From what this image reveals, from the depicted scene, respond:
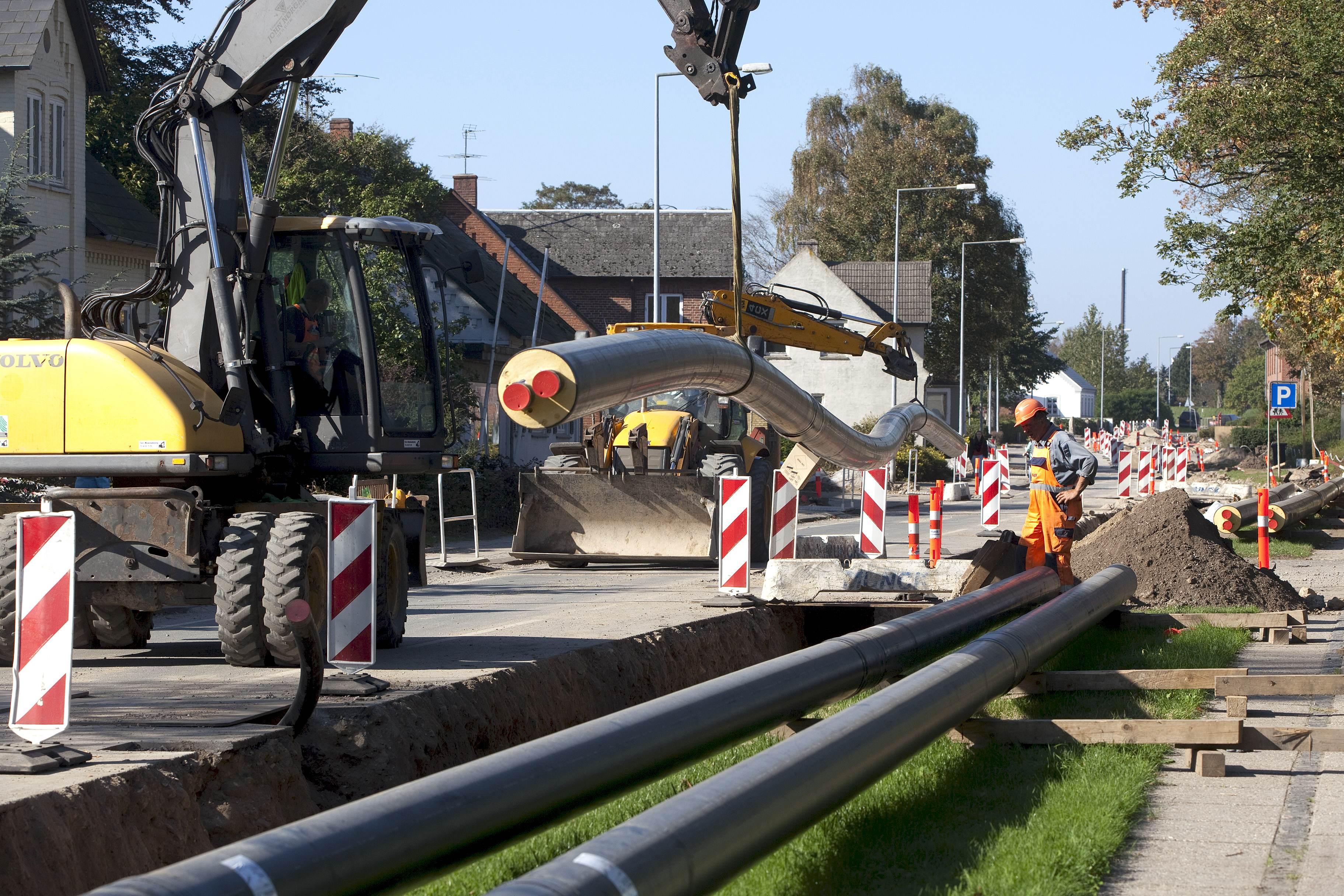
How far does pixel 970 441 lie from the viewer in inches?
1980

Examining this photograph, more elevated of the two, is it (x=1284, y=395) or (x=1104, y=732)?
(x=1284, y=395)

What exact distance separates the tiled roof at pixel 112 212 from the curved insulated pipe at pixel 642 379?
1781 cm

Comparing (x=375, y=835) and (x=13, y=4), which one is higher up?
(x=13, y=4)

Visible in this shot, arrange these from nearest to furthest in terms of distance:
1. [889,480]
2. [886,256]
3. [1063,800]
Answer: [1063,800]
[889,480]
[886,256]

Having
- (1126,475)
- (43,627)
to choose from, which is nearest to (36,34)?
(43,627)

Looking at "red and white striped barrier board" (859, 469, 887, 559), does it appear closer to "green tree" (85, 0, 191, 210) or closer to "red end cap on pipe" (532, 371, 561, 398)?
"red end cap on pipe" (532, 371, 561, 398)

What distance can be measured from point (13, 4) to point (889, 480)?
2388 cm

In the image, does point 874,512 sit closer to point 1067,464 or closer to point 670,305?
point 1067,464

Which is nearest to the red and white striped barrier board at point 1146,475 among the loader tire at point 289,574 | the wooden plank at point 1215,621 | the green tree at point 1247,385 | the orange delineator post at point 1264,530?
the orange delineator post at point 1264,530

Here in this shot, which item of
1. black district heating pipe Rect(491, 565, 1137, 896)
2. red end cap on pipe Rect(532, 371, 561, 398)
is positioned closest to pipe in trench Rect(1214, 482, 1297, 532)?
black district heating pipe Rect(491, 565, 1137, 896)

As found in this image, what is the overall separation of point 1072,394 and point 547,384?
488ft

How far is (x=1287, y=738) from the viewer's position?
6.95m

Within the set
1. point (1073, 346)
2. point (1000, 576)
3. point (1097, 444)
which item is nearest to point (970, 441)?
point (1097, 444)

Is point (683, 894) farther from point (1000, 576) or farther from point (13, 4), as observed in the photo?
point (13, 4)
